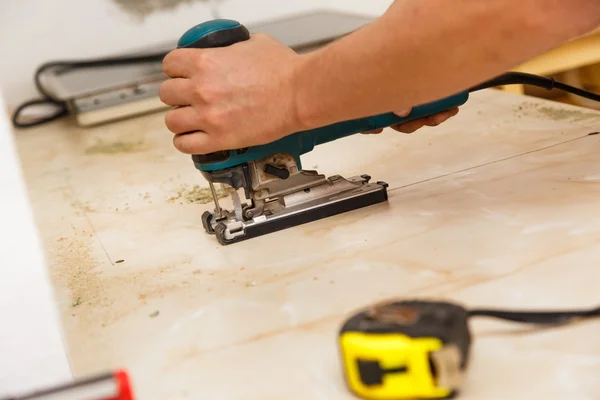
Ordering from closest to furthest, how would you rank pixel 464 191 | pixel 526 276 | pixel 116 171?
1. pixel 526 276
2. pixel 464 191
3. pixel 116 171

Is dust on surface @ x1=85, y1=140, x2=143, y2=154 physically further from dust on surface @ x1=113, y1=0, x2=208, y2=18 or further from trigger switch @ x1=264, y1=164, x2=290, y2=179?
trigger switch @ x1=264, y1=164, x2=290, y2=179

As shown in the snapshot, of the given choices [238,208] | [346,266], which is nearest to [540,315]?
[346,266]

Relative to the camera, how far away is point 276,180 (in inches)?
38.7

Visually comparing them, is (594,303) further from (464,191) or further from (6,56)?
(6,56)

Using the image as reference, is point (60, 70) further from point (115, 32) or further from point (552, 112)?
point (552, 112)

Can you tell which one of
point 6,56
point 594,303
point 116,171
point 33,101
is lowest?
point 594,303

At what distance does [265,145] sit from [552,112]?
64 centimetres

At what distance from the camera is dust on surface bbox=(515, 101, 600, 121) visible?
125 cm

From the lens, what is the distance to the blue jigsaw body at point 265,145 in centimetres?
93

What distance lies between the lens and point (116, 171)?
4.93 ft

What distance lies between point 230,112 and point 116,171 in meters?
0.68

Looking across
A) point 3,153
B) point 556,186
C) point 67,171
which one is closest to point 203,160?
point 3,153

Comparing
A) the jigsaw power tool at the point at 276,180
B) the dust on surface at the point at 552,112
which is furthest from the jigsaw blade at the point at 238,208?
the dust on surface at the point at 552,112

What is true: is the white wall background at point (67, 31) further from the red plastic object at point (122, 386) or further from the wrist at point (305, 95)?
the red plastic object at point (122, 386)
